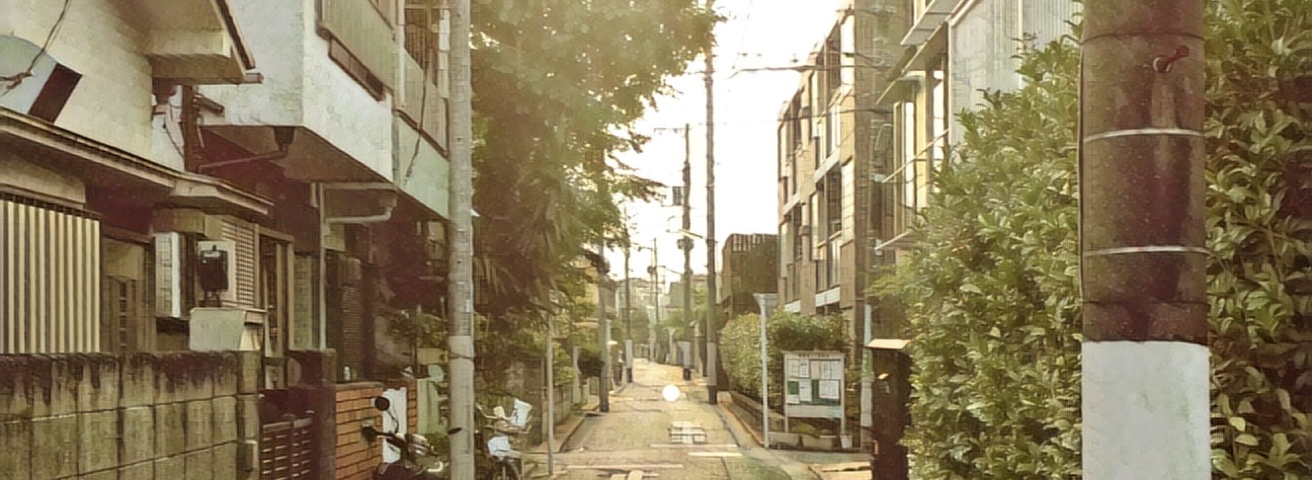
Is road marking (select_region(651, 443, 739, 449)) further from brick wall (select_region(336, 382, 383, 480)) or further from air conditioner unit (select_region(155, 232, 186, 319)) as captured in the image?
air conditioner unit (select_region(155, 232, 186, 319))

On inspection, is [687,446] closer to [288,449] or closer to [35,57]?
[288,449]

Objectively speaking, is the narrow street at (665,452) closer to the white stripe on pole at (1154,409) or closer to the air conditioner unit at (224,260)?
the air conditioner unit at (224,260)

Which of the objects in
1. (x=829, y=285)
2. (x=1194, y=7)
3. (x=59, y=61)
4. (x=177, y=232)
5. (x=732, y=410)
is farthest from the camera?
(x=732, y=410)

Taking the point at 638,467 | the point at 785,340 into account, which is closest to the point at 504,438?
the point at 638,467

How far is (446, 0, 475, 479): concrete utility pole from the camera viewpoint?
34.5ft

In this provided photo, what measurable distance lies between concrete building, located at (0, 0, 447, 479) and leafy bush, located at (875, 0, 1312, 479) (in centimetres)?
410

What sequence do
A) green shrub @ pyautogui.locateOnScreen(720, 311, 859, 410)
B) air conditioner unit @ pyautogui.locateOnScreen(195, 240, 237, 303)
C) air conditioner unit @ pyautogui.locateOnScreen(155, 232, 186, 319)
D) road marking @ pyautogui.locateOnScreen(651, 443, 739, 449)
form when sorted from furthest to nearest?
green shrub @ pyautogui.locateOnScreen(720, 311, 859, 410)
road marking @ pyautogui.locateOnScreen(651, 443, 739, 449)
air conditioner unit @ pyautogui.locateOnScreen(195, 240, 237, 303)
air conditioner unit @ pyautogui.locateOnScreen(155, 232, 186, 319)

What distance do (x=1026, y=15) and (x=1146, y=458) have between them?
34.5ft

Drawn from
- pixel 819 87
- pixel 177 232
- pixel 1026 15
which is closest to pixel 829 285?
pixel 819 87

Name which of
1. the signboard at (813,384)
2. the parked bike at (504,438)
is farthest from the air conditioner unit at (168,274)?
the signboard at (813,384)

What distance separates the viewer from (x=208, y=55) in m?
6.83

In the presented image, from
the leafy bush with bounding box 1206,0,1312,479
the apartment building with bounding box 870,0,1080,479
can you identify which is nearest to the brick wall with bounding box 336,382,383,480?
the apartment building with bounding box 870,0,1080,479

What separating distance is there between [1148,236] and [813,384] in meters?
20.7

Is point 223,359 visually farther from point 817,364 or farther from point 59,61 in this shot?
point 817,364
